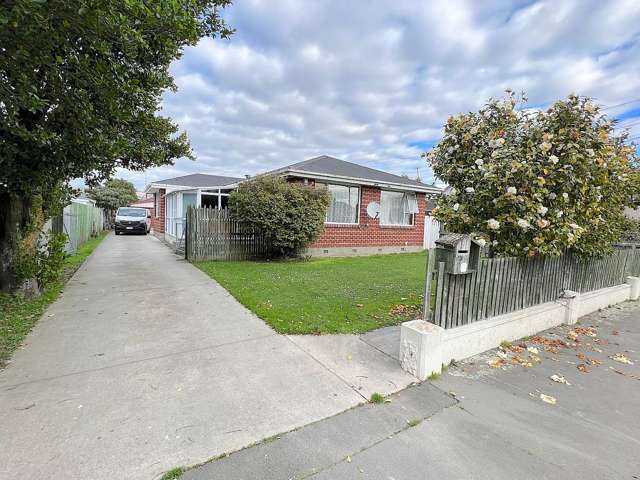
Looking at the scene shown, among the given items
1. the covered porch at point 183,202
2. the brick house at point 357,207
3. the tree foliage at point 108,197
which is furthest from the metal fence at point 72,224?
the tree foliage at point 108,197

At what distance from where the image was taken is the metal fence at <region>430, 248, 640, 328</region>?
12.6 ft

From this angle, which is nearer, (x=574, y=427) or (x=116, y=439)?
(x=116, y=439)

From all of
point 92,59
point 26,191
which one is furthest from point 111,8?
point 26,191

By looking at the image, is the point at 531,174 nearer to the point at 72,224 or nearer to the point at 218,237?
the point at 218,237

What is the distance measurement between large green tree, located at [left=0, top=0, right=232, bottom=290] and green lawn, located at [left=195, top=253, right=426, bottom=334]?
3.44 metres

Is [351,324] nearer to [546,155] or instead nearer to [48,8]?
[546,155]

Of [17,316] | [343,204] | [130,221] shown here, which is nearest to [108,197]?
[130,221]

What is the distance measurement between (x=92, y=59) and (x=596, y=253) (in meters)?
8.23

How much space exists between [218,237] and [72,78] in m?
7.36

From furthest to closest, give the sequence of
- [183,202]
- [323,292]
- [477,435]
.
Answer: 1. [183,202]
2. [323,292]
3. [477,435]

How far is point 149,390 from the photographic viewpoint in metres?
3.04

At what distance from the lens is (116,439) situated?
237 centimetres

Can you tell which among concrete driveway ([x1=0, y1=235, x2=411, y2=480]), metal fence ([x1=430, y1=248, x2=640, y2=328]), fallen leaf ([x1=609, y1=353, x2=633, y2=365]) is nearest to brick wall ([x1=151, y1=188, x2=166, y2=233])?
concrete driveway ([x1=0, y1=235, x2=411, y2=480])

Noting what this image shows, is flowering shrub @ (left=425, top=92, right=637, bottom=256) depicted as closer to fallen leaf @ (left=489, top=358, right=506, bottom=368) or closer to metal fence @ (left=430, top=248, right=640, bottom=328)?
metal fence @ (left=430, top=248, right=640, bottom=328)
